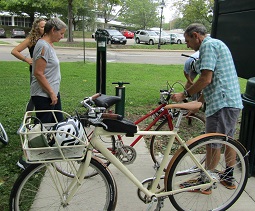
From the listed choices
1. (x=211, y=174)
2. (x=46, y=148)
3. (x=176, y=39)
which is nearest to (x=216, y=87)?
(x=211, y=174)

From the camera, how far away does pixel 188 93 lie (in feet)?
9.73

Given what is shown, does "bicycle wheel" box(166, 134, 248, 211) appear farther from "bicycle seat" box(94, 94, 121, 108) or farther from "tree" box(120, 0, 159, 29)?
"tree" box(120, 0, 159, 29)

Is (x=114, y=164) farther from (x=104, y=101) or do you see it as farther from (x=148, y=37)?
(x=148, y=37)

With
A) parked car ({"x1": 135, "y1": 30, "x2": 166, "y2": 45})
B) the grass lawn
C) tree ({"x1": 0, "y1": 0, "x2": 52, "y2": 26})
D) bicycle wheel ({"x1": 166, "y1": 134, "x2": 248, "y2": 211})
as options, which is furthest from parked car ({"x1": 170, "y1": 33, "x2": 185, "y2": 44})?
bicycle wheel ({"x1": 166, "y1": 134, "x2": 248, "y2": 211})

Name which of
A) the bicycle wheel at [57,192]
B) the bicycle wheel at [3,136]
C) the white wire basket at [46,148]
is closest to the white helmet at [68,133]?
the white wire basket at [46,148]

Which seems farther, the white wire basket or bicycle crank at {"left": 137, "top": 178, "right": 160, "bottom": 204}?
bicycle crank at {"left": 137, "top": 178, "right": 160, "bottom": 204}

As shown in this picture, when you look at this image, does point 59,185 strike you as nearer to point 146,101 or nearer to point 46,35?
point 46,35

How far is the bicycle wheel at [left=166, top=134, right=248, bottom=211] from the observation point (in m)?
2.73

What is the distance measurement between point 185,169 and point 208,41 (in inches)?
50.8

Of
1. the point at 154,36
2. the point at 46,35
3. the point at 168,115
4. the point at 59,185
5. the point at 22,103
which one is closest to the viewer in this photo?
the point at 59,185


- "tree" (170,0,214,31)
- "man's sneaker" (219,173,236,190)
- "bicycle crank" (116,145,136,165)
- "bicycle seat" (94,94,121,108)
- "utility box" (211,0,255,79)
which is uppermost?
"tree" (170,0,214,31)

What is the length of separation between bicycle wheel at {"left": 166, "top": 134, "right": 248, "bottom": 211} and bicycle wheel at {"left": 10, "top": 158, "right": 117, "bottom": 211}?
1.83 feet

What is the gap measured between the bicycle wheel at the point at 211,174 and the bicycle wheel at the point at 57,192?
21.9 inches

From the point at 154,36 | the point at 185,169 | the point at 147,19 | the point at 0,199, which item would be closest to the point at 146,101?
the point at 185,169
